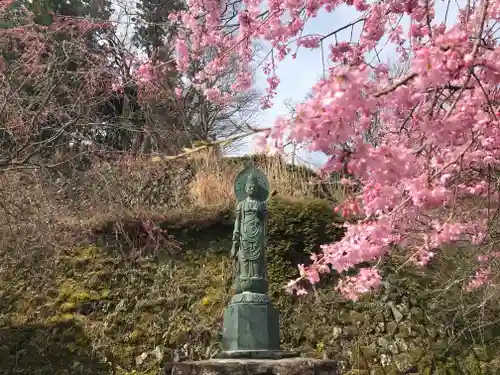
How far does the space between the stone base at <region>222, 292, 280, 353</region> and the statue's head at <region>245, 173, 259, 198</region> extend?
2.88ft

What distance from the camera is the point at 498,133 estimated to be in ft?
7.72

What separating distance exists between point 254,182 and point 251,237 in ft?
1.62

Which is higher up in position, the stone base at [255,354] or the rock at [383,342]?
the rock at [383,342]

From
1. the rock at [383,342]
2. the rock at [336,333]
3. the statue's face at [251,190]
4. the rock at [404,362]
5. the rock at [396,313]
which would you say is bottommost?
the rock at [404,362]

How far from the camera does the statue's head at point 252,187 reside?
4805 mm

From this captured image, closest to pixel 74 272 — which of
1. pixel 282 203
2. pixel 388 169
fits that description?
pixel 282 203

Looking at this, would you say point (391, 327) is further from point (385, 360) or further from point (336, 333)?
point (336, 333)

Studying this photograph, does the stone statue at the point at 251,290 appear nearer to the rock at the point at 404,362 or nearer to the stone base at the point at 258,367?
the stone base at the point at 258,367

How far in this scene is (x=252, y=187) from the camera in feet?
15.8

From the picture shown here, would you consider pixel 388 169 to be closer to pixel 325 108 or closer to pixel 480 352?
pixel 325 108

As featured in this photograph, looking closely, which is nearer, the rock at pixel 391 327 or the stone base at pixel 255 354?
the stone base at pixel 255 354

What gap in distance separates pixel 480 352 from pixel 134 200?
17.4 ft

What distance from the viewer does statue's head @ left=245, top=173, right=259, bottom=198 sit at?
15.8 ft

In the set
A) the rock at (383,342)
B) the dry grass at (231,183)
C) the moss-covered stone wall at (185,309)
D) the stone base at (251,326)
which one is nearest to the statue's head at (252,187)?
the stone base at (251,326)
